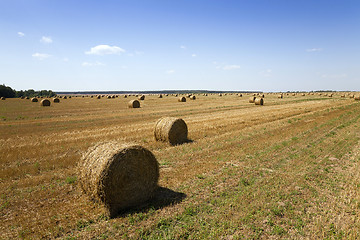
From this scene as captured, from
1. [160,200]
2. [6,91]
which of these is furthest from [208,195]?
[6,91]

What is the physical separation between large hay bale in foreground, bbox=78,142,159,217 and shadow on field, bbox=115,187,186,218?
0.64 feet

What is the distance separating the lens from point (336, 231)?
5609 millimetres

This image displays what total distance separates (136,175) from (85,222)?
1997mm

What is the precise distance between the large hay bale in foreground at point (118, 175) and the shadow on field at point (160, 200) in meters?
0.20

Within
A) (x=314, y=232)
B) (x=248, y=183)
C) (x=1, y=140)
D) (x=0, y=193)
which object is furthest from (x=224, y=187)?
(x=1, y=140)

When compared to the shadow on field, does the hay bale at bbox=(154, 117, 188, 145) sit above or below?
above

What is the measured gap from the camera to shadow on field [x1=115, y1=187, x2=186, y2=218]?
6.83 metres

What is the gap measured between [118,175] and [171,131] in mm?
7604

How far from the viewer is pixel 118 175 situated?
6.92 m

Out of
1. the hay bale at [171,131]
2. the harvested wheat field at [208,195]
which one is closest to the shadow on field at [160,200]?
the harvested wheat field at [208,195]

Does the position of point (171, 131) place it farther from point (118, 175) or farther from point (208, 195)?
point (118, 175)

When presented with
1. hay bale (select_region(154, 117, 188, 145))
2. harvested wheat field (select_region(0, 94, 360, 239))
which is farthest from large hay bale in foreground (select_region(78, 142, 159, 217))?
hay bale (select_region(154, 117, 188, 145))

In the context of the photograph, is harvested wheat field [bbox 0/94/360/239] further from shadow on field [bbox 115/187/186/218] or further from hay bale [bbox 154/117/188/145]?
hay bale [bbox 154/117/188/145]

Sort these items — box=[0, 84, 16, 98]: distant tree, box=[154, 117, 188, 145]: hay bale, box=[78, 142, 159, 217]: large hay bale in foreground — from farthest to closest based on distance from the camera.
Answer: box=[0, 84, 16, 98]: distant tree → box=[154, 117, 188, 145]: hay bale → box=[78, 142, 159, 217]: large hay bale in foreground
